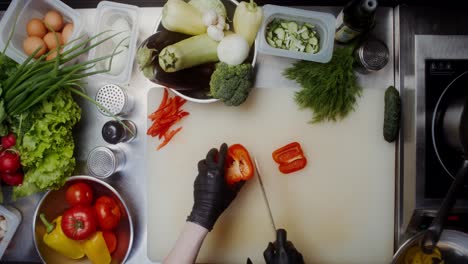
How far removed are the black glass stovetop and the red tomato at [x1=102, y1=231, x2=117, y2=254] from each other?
2.59 feet

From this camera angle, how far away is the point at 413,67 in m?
0.99

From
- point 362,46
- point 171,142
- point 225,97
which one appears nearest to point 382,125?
point 362,46

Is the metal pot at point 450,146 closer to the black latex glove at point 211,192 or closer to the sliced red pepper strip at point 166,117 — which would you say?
the black latex glove at point 211,192

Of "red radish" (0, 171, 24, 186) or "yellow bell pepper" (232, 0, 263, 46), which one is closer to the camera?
"yellow bell pepper" (232, 0, 263, 46)

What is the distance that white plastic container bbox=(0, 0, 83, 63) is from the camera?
3.39 ft

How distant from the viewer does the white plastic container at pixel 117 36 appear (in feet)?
3.45

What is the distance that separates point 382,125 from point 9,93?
0.89m

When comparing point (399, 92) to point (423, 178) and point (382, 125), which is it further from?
point (423, 178)

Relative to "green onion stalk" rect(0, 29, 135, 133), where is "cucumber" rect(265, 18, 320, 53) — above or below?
above

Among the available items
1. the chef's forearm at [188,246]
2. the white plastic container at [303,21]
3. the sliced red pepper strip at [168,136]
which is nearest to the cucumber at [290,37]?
the white plastic container at [303,21]

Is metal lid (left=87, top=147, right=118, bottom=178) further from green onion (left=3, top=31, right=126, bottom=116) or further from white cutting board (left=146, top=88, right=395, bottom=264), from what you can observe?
green onion (left=3, top=31, right=126, bottom=116)

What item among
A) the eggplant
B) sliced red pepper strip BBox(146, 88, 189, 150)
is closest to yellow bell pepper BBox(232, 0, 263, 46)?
the eggplant

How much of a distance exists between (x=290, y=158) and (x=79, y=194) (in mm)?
546

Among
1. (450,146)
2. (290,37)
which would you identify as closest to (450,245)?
(450,146)
